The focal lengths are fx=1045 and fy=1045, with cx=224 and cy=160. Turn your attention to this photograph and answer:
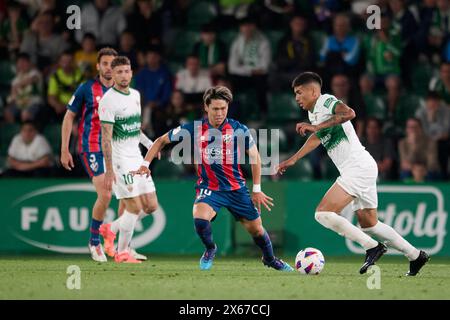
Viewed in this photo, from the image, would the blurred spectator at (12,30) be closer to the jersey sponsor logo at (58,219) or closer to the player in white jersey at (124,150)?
the jersey sponsor logo at (58,219)

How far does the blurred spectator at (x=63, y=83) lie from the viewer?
50.1 feet

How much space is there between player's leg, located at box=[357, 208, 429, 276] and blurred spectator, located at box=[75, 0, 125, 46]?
24.7 ft

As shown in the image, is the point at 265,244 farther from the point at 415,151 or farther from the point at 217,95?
the point at 415,151

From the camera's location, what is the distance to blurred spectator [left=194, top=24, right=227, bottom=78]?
16094 millimetres

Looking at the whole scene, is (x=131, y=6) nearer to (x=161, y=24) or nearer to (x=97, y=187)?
(x=161, y=24)

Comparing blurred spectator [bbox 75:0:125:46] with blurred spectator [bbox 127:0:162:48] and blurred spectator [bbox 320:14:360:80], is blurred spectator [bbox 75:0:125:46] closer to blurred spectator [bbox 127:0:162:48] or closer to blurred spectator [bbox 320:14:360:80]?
blurred spectator [bbox 127:0:162:48]

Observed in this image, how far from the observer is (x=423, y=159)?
14539 mm

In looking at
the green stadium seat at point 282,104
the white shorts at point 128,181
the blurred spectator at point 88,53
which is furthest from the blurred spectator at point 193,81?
the white shorts at point 128,181

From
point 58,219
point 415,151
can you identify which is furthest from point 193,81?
point 415,151

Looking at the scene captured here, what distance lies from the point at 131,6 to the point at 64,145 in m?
5.88

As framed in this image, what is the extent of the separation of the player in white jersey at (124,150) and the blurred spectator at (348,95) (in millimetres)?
4270

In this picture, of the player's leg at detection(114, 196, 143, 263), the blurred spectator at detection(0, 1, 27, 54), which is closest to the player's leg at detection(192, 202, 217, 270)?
the player's leg at detection(114, 196, 143, 263)

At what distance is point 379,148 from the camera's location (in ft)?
47.9

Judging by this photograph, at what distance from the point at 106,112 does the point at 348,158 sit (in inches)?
111
